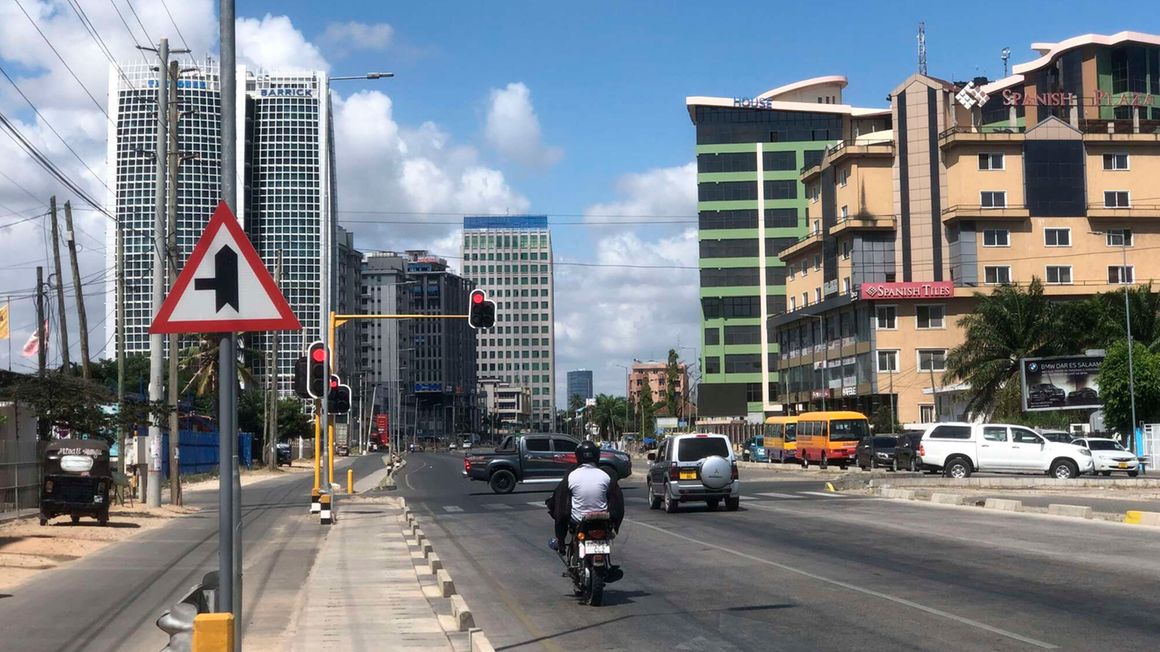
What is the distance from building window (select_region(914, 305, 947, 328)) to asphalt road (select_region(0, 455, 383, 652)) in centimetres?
6519

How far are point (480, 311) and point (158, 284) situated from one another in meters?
8.26

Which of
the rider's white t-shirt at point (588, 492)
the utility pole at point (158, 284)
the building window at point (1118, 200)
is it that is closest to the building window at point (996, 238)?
the building window at point (1118, 200)

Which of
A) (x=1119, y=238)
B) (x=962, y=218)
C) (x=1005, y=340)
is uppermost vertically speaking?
(x=962, y=218)

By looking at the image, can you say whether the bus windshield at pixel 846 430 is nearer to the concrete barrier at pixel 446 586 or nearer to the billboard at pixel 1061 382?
the billboard at pixel 1061 382

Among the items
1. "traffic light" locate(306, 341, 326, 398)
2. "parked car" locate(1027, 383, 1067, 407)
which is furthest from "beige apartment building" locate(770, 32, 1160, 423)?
"traffic light" locate(306, 341, 326, 398)

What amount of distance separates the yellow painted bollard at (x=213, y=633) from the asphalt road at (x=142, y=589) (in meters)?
4.65

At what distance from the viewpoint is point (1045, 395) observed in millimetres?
58062

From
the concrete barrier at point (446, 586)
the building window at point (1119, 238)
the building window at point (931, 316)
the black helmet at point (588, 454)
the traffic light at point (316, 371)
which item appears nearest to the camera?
the concrete barrier at point (446, 586)

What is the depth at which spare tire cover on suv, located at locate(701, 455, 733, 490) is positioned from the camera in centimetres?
2897

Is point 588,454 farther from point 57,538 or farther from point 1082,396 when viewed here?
point 1082,396

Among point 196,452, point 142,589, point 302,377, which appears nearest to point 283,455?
point 196,452

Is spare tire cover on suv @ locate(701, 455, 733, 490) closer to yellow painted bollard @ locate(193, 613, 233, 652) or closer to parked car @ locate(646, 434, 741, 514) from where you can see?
parked car @ locate(646, 434, 741, 514)

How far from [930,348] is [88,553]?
7236cm

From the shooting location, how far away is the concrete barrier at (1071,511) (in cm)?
2491
